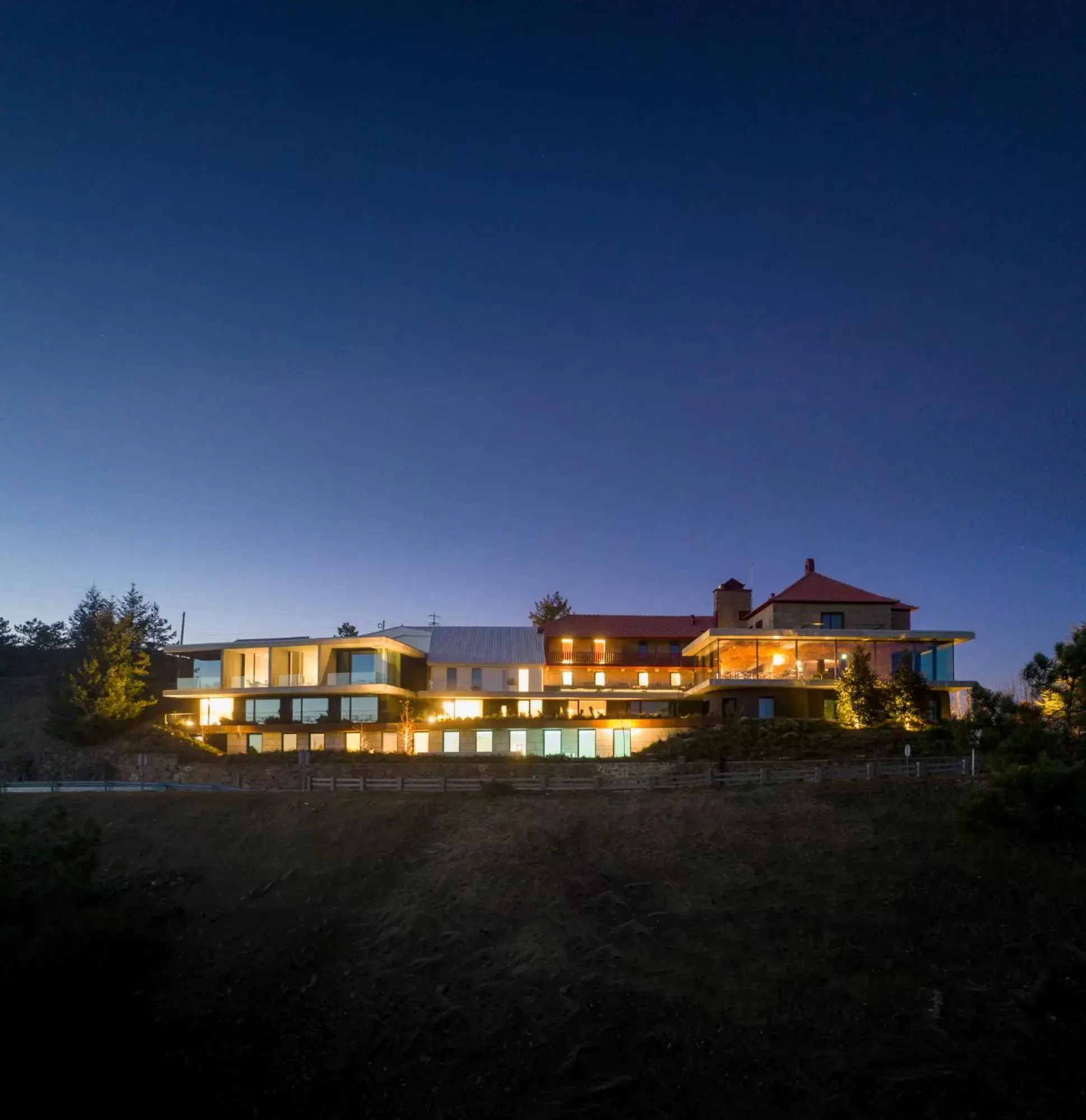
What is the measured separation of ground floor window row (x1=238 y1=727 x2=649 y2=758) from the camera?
54.5 metres

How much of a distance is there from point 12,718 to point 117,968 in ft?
144

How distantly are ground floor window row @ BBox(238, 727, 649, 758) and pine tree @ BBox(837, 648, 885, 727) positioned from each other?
1149 cm

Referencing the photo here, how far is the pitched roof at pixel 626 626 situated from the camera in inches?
2623

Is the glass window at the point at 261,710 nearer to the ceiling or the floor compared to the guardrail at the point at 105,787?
nearer to the ceiling

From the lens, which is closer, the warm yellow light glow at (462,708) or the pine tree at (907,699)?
the pine tree at (907,699)

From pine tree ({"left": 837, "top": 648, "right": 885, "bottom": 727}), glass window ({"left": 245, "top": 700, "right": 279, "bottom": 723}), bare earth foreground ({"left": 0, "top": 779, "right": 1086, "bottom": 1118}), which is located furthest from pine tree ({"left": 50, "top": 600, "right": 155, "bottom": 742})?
pine tree ({"left": 837, "top": 648, "right": 885, "bottom": 727})

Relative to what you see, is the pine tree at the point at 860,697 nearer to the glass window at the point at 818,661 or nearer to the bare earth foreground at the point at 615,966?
the glass window at the point at 818,661

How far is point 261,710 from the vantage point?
56219 mm

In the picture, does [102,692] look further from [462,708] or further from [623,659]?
[623,659]

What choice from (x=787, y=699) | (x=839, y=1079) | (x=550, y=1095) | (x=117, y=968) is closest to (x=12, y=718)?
(x=117, y=968)

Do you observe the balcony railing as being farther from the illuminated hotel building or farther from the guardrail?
the guardrail

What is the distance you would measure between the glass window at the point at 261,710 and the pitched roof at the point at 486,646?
10963mm

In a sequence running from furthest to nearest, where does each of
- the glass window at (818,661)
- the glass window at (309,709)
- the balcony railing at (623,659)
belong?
the balcony railing at (623,659)
the glass window at (309,709)
the glass window at (818,661)

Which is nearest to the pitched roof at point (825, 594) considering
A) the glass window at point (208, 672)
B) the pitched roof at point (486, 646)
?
the pitched roof at point (486, 646)
